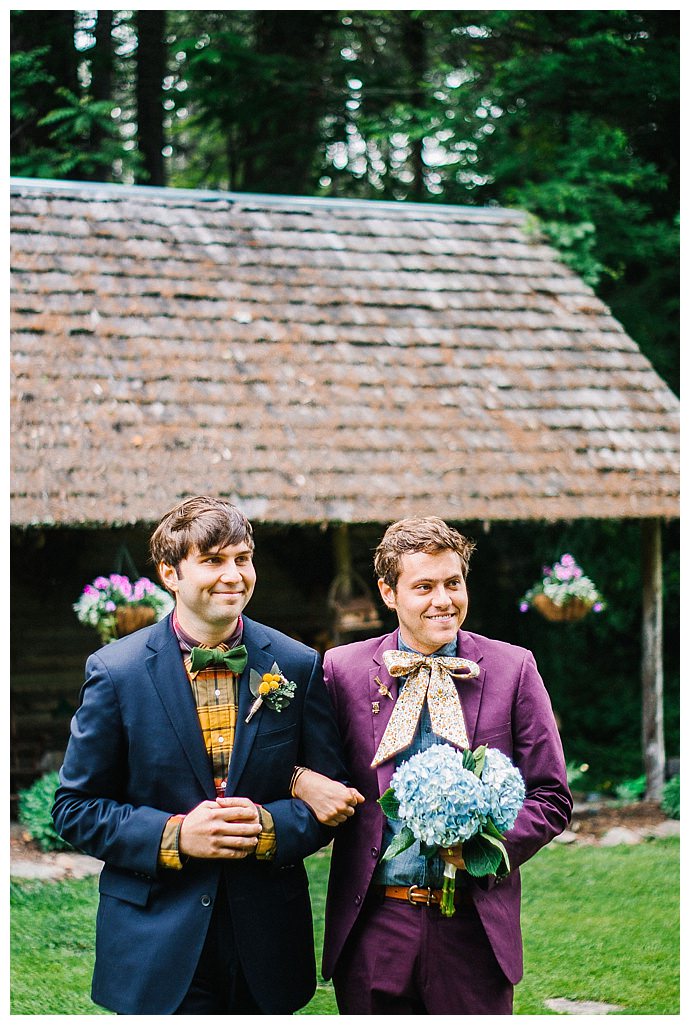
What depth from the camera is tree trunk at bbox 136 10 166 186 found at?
11.7 m

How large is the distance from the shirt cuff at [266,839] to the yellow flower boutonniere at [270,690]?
24 cm

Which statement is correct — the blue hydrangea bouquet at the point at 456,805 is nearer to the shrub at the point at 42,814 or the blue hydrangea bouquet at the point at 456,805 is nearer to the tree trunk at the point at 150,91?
the shrub at the point at 42,814

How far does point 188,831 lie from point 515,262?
24.7 feet

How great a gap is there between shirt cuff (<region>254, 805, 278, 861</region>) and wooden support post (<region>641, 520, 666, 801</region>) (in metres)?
6.08

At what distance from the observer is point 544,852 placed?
271 inches

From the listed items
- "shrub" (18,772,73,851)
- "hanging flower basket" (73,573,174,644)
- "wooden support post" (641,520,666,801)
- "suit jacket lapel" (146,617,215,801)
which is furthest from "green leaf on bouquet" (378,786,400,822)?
"wooden support post" (641,520,666,801)

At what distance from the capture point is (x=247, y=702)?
2717 mm

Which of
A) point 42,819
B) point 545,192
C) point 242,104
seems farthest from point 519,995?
point 242,104

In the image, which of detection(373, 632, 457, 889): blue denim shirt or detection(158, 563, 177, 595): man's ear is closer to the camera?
detection(373, 632, 457, 889): blue denim shirt

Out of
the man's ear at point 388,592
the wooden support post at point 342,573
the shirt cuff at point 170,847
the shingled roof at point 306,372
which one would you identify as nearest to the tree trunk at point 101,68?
the shingled roof at point 306,372

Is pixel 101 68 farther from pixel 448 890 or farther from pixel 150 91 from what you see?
pixel 448 890

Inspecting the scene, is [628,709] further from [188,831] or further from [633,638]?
[188,831]

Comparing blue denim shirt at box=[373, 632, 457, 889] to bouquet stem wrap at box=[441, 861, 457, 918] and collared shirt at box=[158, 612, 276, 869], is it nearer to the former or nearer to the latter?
bouquet stem wrap at box=[441, 861, 457, 918]

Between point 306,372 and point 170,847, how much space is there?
5.50 metres
